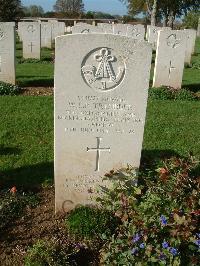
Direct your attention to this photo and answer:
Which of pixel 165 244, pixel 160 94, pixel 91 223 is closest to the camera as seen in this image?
pixel 165 244

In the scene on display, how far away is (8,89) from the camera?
10109mm

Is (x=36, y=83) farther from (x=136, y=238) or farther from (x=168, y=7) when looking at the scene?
(x=168, y=7)

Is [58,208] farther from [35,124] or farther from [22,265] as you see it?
[35,124]

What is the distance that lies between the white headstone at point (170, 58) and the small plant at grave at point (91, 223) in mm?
7353

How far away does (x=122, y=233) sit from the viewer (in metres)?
4.07

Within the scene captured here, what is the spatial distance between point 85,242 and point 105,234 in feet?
0.76

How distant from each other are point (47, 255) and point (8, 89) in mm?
6992

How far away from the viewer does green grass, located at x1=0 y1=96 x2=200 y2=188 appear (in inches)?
227

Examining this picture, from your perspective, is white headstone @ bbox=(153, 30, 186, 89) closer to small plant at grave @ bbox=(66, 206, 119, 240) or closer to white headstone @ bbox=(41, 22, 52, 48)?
small plant at grave @ bbox=(66, 206, 119, 240)

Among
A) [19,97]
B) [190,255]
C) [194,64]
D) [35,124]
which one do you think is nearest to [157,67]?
[19,97]

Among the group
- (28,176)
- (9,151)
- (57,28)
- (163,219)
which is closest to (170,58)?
(9,151)

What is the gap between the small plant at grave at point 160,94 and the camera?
10.4 metres

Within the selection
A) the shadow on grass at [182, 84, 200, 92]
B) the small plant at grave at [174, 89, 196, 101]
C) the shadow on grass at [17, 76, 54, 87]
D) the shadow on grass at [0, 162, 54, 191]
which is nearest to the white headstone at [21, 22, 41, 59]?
the shadow on grass at [17, 76, 54, 87]

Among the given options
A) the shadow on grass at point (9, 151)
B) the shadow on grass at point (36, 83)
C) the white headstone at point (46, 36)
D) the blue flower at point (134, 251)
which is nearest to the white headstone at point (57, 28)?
the white headstone at point (46, 36)
